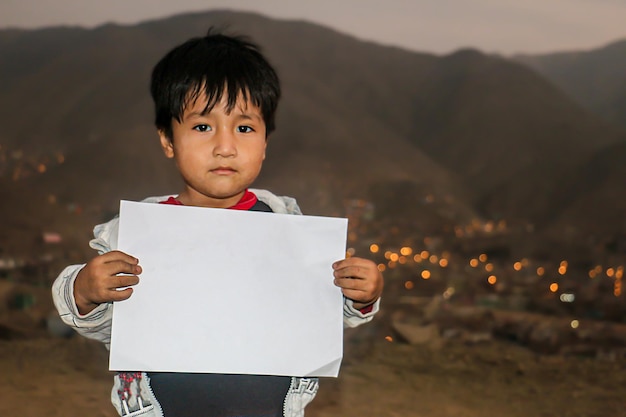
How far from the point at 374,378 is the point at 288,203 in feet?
5.55

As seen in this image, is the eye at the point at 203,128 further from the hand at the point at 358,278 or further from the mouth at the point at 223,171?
the hand at the point at 358,278

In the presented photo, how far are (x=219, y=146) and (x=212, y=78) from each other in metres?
0.09

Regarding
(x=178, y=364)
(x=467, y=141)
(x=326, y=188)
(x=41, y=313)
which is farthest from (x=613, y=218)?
(x=178, y=364)

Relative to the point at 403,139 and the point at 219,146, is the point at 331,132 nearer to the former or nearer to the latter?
the point at 403,139

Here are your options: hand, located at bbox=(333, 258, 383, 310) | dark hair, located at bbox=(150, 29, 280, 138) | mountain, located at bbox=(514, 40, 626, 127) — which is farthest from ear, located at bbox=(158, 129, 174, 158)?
mountain, located at bbox=(514, 40, 626, 127)

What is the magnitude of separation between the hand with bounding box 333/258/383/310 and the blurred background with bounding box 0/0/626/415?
2960 mm

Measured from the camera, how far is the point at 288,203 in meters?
1.07

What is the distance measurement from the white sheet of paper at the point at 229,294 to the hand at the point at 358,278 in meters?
0.01

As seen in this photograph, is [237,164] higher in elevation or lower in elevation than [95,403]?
higher

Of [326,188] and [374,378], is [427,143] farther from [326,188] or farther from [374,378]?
[374,378]

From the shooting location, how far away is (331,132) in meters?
4.54

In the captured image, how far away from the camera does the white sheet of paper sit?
2.78 ft

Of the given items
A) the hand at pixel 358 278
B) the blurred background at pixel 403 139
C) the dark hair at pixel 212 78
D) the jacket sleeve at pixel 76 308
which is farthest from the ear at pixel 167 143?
the blurred background at pixel 403 139

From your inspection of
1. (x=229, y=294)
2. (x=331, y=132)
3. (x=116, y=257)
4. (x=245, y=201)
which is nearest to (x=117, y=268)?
(x=116, y=257)
